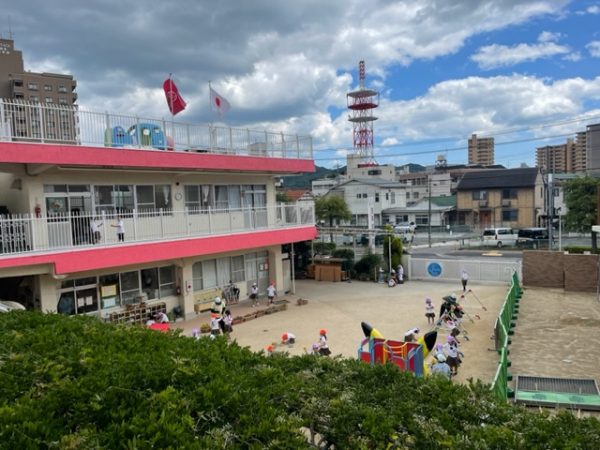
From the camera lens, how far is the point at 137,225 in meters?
18.0

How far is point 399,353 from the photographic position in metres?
12.9

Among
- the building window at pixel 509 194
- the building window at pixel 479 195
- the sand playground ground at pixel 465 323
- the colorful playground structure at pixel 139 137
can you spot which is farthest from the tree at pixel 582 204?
the colorful playground structure at pixel 139 137

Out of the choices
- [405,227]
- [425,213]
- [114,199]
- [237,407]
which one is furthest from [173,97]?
[425,213]

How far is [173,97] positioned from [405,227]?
1733 inches

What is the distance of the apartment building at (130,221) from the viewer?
51.6 ft

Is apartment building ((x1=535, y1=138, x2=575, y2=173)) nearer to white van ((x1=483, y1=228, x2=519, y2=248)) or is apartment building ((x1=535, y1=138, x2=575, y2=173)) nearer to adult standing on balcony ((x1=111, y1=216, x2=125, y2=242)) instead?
white van ((x1=483, y1=228, x2=519, y2=248))

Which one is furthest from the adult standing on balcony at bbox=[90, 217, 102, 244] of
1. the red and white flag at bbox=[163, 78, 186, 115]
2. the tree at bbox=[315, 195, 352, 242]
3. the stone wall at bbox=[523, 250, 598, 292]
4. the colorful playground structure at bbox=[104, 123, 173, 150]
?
the tree at bbox=[315, 195, 352, 242]

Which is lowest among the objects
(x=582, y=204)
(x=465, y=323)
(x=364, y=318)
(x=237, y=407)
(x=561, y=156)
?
(x=465, y=323)

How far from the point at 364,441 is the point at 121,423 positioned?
186 centimetres

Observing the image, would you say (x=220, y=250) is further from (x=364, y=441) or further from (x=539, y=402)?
(x=364, y=441)

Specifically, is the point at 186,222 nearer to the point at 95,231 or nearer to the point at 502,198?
the point at 95,231

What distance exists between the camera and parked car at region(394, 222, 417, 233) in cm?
5781

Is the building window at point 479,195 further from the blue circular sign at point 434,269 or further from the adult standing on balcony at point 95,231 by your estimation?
the adult standing on balcony at point 95,231

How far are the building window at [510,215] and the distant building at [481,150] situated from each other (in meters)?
126
